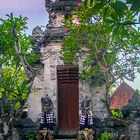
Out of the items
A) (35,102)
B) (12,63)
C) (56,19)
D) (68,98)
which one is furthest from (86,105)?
(56,19)

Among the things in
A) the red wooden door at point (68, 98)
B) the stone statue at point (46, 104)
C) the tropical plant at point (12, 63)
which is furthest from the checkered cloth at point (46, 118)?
the tropical plant at point (12, 63)

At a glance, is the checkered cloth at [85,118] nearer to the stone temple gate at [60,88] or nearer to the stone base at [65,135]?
the stone base at [65,135]

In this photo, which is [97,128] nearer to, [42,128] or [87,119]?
[87,119]

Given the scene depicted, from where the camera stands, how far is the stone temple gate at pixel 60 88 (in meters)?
20.1

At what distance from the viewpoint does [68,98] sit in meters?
20.3

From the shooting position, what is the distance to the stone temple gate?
20141 millimetres

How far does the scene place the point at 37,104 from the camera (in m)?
21.0

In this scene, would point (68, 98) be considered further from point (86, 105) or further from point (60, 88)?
point (86, 105)

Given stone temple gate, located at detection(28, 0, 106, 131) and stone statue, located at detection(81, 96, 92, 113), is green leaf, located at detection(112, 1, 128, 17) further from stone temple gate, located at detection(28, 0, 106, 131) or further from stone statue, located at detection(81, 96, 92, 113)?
stone temple gate, located at detection(28, 0, 106, 131)

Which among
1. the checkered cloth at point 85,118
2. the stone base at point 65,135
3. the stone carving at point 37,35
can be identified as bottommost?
the stone base at point 65,135

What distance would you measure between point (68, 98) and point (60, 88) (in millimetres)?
669

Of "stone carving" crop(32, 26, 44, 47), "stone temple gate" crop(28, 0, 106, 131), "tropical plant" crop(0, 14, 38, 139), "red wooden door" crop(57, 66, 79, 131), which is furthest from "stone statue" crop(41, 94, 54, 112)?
"stone carving" crop(32, 26, 44, 47)

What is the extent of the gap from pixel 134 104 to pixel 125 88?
725 inches

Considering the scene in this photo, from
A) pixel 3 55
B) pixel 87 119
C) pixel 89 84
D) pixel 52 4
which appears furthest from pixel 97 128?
pixel 52 4
